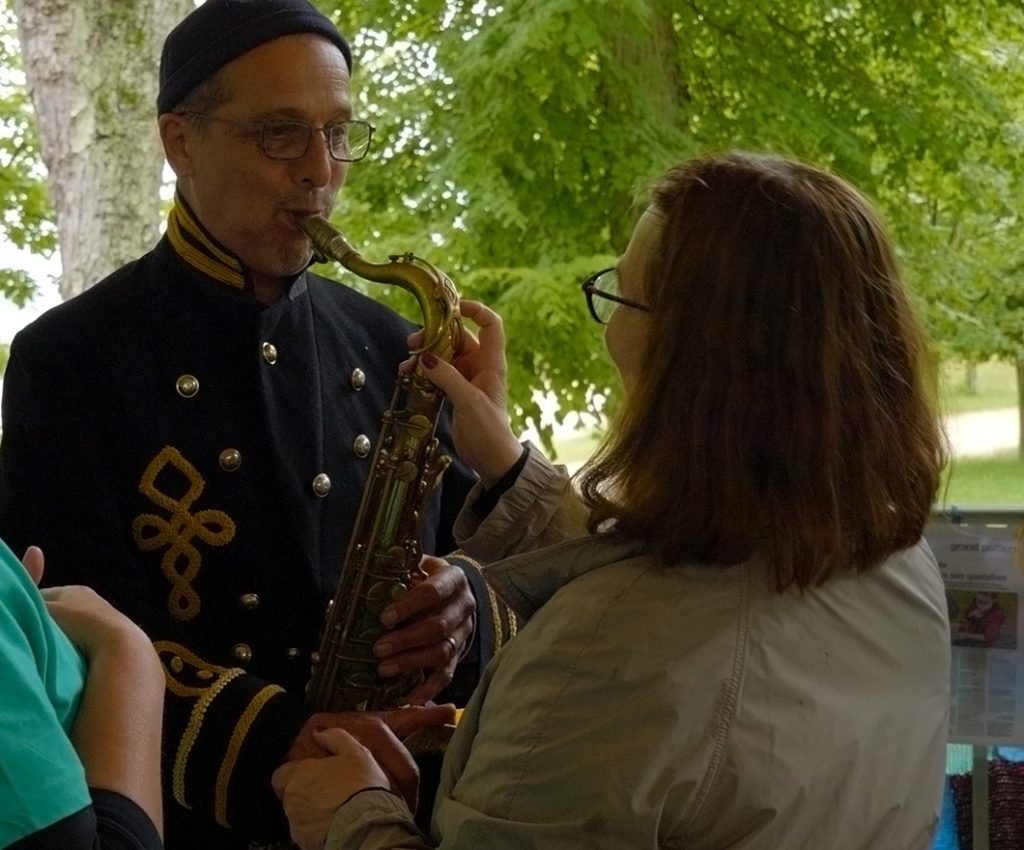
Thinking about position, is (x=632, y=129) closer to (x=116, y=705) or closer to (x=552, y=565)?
(x=552, y=565)

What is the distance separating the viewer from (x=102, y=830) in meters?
0.97

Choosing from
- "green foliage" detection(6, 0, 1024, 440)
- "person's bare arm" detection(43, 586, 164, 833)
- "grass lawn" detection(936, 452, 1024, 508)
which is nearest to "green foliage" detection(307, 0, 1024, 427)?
"green foliage" detection(6, 0, 1024, 440)

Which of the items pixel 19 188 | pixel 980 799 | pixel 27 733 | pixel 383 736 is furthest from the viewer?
pixel 19 188

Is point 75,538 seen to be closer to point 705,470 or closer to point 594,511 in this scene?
point 594,511

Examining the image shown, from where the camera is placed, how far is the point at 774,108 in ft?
9.82

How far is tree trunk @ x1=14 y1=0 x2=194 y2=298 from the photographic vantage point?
2766mm

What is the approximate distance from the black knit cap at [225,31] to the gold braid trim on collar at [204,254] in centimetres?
17

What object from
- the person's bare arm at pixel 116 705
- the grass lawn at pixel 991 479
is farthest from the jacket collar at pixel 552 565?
the grass lawn at pixel 991 479

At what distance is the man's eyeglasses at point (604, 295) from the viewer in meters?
1.29

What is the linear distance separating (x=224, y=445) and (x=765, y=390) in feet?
2.73

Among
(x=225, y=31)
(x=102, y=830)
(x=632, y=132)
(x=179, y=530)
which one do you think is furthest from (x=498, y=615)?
(x=632, y=132)

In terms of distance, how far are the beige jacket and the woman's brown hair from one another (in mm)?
45

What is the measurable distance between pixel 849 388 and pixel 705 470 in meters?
0.16

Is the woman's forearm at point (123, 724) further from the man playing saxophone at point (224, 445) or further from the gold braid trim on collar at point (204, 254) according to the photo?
the gold braid trim on collar at point (204, 254)
